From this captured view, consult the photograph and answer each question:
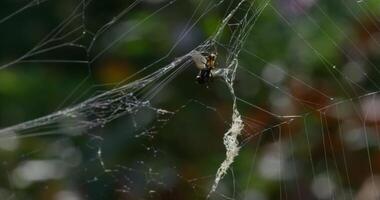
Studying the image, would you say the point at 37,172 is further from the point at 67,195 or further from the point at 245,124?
the point at 245,124

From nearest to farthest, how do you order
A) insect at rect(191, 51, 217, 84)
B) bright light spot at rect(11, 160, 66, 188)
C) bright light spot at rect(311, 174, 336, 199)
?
1. insect at rect(191, 51, 217, 84)
2. bright light spot at rect(311, 174, 336, 199)
3. bright light spot at rect(11, 160, 66, 188)

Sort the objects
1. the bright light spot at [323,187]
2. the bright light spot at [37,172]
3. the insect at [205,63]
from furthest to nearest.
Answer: the bright light spot at [37,172]
the bright light spot at [323,187]
the insect at [205,63]

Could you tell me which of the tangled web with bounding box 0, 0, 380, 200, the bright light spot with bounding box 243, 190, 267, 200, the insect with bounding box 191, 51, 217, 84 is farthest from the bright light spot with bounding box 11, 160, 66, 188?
the insect with bounding box 191, 51, 217, 84

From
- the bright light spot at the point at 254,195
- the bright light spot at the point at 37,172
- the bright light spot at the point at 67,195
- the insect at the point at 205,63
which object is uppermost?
the insect at the point at 205,63

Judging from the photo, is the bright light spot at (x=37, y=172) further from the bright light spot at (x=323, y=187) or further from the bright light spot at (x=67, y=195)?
the bright light spot at (x=323, y=187)

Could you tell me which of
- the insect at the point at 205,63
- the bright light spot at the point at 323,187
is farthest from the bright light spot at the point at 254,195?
the insect at the point at 205,63

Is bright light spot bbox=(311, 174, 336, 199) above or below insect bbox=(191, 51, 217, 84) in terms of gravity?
below

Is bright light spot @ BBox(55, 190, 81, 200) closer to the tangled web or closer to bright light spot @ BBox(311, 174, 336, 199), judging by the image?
the tangled web

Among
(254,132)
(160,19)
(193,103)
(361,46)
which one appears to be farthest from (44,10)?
(361,46)
